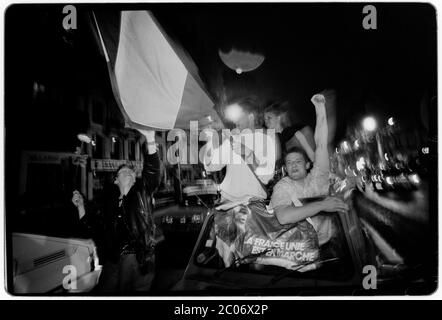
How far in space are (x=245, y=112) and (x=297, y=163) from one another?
1.28ft

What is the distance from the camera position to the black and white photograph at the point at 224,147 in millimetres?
1850

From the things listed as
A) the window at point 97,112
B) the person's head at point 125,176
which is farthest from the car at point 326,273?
the window at point 97,112

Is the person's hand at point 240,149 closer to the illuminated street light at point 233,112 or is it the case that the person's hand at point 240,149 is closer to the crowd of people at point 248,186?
Answer: the crowd of people at point 248,186

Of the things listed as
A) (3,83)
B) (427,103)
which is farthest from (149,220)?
(427,103)

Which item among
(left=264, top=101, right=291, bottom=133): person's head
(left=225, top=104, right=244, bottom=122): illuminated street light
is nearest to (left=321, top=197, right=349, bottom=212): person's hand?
(left=264, top=101, right=291, bottom=133): person's head

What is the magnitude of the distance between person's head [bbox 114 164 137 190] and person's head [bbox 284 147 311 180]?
33.1 inches

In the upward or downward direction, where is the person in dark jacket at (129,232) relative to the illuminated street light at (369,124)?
downward

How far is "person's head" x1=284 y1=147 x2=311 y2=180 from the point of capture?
6.07 feet

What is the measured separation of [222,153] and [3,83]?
4.09ft

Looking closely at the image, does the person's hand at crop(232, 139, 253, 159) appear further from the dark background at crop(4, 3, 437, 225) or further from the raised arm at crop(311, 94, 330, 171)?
the raised arm at crop(311, 94, 330, 171)

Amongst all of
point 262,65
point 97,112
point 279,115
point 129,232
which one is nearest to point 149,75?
point 97,112
